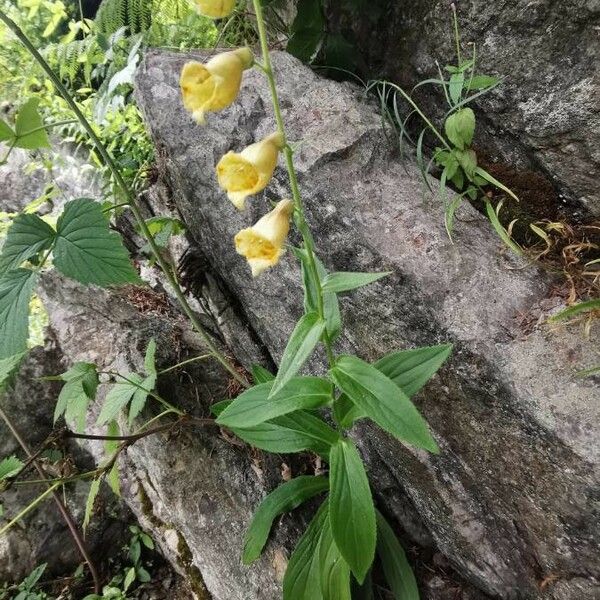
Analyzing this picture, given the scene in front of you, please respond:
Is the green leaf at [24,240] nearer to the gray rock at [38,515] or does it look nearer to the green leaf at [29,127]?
the green leaf at [29,127]

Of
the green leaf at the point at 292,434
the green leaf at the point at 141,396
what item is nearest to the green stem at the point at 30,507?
the green leaf at the point at 141,396

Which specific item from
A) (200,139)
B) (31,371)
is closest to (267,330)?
(200,139)

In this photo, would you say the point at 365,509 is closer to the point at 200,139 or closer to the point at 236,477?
the point at 236,477

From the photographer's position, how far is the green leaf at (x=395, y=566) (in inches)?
69.1

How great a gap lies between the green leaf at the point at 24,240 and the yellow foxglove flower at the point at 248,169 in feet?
2.11

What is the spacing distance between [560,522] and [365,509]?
61 centimetres

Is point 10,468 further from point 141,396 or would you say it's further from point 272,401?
point 272,401

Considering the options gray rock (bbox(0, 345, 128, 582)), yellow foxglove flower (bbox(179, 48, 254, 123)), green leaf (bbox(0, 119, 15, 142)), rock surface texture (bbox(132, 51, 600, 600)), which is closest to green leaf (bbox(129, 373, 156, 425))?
rock surface texture (bbox(132, 51, 600, 600))

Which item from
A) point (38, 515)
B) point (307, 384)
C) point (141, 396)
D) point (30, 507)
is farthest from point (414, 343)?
point (38, 515)

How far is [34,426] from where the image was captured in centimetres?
297

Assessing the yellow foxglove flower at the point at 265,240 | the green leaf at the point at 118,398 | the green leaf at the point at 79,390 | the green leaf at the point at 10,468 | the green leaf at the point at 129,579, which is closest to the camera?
the yellow foxglove flower at the point at 265,240

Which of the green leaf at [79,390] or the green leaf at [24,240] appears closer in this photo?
the green leaf at [24,240]

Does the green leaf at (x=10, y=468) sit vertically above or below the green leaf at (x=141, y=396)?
above

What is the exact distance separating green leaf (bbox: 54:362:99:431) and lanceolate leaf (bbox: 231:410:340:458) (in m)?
0.66
